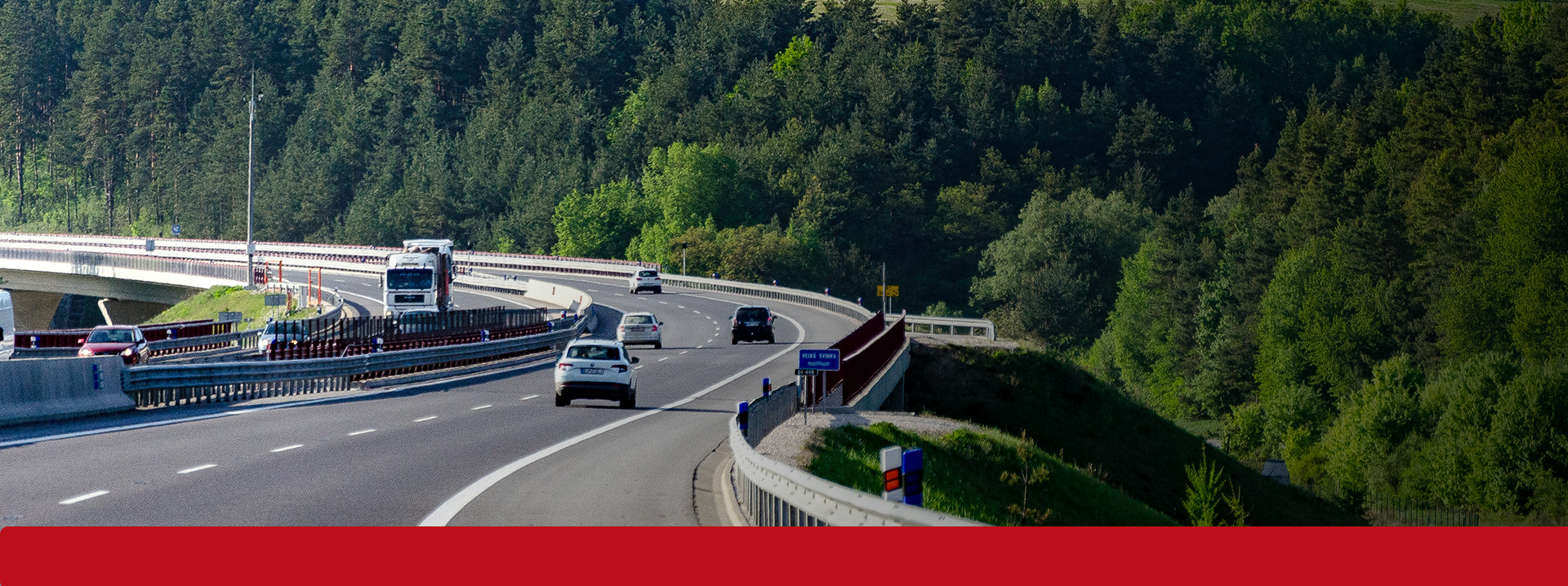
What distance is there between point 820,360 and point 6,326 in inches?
1141

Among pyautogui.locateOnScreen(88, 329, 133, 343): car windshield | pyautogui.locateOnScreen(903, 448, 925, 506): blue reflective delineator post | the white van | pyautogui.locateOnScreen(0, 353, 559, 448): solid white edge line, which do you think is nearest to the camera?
pyautogui.locateOnScreen(903, 448, 925, 506): blue reflective delineator post

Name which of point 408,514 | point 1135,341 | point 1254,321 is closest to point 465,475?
point 408,514

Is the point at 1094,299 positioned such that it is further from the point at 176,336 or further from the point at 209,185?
the point at 209,185

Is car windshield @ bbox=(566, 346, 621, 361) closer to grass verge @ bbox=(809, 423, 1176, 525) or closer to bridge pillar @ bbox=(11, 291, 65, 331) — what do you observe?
grass verge @ bbox=(809, 423, 1176, 525)

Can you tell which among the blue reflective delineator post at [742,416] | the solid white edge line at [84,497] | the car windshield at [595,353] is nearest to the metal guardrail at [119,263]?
the car windshield at [595,353]

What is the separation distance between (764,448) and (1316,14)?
163203 millimetres

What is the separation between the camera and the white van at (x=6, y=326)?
4131 cm

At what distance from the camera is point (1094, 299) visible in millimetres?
120938

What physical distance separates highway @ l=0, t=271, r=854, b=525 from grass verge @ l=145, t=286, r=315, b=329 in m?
41.7

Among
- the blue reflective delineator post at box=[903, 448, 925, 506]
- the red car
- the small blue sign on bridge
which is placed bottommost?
the red car

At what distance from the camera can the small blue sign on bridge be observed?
23562 millimetres

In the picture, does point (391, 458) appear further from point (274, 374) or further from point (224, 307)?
point (224, 307)

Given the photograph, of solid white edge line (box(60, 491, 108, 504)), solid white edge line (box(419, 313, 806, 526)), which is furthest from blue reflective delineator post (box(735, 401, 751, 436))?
solid white edge line (box(60, 491, 108, 504))

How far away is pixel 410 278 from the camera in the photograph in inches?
2253
